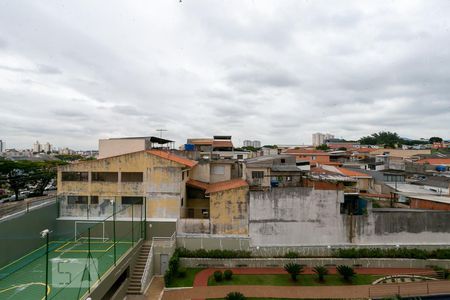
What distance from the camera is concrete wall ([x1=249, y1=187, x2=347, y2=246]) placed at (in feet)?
63.6

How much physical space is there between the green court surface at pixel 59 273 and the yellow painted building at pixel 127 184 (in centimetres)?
401

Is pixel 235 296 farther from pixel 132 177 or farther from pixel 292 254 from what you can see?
pixel 132 177

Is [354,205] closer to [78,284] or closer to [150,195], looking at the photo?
[150,195]

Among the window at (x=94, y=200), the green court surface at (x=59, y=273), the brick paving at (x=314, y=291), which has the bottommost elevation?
the brick paving at (x=314, y=291)

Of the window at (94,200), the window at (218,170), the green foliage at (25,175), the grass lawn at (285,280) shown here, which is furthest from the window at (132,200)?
the green foliage at (25,175)

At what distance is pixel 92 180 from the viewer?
22.2 metres

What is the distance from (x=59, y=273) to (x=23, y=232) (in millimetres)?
6262

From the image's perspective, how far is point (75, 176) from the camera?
22.3 meters

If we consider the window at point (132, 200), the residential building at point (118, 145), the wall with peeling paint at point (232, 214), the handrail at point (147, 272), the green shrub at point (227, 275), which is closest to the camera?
the handrail at point (147, 272)

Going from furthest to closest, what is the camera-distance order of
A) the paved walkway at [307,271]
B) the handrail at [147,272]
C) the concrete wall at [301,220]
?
the concrete wall at [301,220] < the paved walkway at [307,271] < the handrail at [147,272]

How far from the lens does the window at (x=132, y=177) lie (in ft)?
71.2

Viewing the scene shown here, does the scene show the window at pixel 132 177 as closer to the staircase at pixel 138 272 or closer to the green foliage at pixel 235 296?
the staircase at pixel 138 272

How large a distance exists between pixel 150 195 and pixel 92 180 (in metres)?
5.09

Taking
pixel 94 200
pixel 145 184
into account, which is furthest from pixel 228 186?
pixel 94 200
